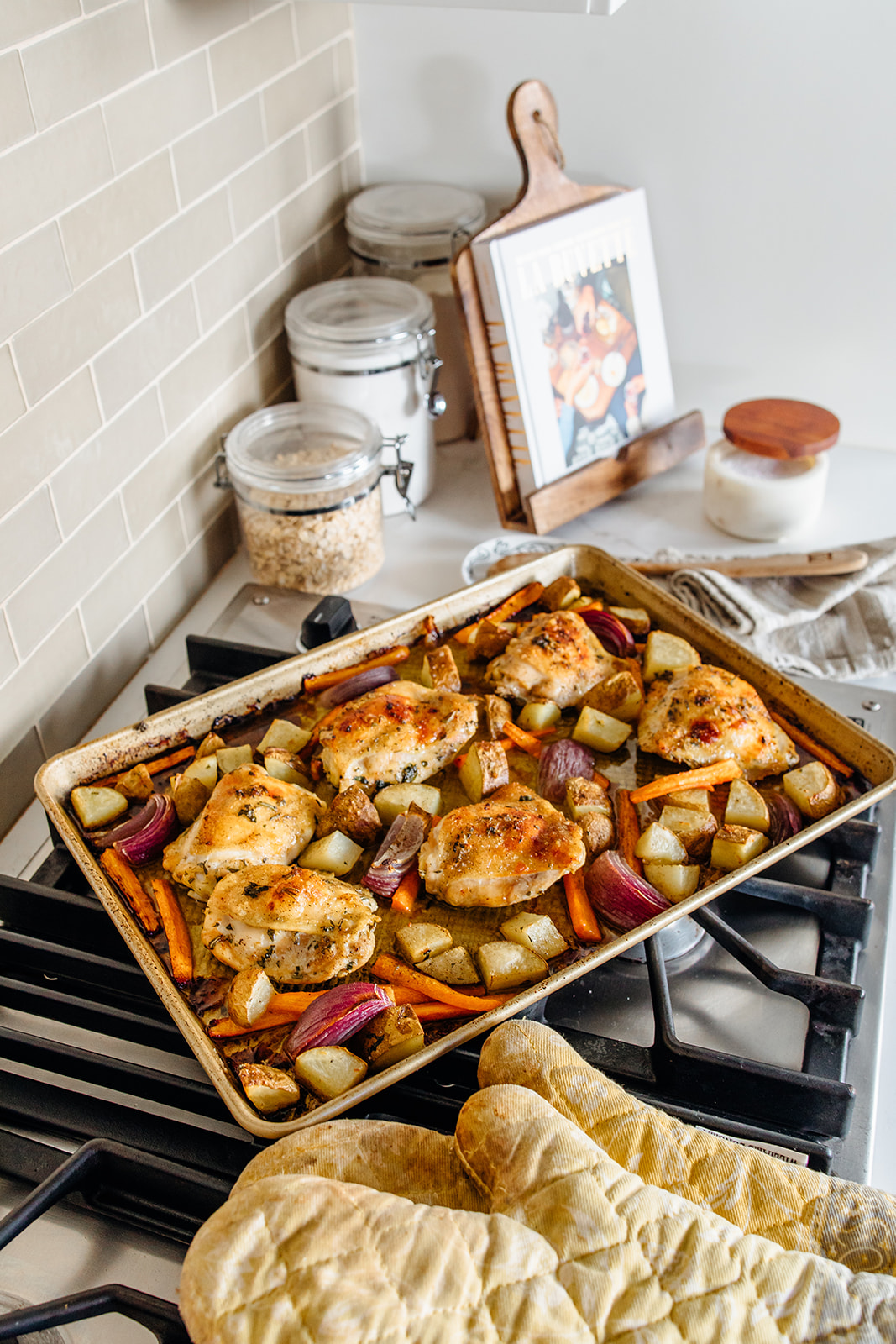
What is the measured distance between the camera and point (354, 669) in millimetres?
1196

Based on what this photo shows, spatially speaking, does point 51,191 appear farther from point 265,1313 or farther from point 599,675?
point 265,1313

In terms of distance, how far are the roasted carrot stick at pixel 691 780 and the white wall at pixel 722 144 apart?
943 mm

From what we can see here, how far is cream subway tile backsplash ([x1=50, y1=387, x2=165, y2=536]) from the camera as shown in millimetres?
1157

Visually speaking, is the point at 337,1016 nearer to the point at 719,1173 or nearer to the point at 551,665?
the point at 719,1173

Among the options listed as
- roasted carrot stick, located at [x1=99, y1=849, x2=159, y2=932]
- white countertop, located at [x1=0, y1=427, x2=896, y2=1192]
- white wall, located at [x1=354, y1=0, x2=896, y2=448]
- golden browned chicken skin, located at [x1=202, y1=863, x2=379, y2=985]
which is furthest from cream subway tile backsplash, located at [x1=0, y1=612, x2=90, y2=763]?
white wall, located at [x1=354, y1=0, x2=896, y2=448]

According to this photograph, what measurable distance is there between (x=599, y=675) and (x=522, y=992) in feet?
1.37

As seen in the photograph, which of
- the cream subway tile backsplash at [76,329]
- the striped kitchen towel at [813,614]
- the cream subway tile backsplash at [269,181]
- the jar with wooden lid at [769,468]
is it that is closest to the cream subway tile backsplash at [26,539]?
the cream subway tile backsplash at [76,329]

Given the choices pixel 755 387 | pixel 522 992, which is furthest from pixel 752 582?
pixel 522 992

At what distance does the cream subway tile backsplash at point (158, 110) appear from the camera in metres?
1.15

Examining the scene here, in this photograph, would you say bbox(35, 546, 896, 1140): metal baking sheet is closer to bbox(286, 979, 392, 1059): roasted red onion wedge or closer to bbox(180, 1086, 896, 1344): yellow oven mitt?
bbox(286, 979, 392, 1059): roasted red onion wedge

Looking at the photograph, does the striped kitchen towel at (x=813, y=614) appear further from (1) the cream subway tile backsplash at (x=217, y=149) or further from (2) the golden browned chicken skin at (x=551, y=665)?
(1) the cream subway tile backsplash at (x=217, y=149)

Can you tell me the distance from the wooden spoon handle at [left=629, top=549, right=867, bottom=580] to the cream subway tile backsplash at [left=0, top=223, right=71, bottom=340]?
770 mm

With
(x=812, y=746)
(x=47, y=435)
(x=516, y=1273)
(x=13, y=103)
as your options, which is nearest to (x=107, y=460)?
(x=47, y=435)

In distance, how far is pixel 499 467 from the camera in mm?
1537
